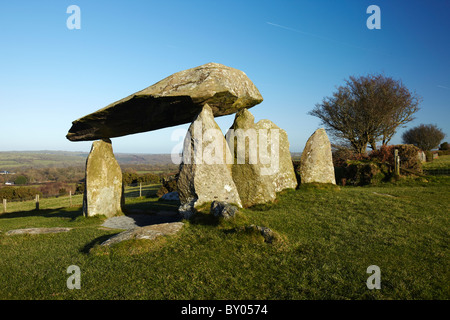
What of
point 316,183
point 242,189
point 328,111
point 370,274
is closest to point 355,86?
point 328,111

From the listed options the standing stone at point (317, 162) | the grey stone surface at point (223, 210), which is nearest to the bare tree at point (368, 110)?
the standing stone at point (317, 162)

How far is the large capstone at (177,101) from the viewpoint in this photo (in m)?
11.0

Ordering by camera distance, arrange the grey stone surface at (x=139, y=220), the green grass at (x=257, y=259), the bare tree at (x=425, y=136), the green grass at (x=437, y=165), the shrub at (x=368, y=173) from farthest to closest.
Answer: the bare tree at (x=425, y=136)
the green grass at (x=437, y=165)
the shrub at (x=368, y=173)
the grey stone surface at (x=139, y=220)
the green grass at (x=257, y=259)

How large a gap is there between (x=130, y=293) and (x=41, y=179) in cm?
7165

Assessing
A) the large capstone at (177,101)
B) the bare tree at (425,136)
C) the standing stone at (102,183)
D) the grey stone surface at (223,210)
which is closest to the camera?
the grey stone surface at (223,210)

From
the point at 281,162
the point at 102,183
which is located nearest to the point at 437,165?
the point at 281,162

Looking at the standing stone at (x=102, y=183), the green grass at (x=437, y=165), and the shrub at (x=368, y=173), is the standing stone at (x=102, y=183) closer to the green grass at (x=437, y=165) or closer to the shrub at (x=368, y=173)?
the shrub at (x=368, y=173)

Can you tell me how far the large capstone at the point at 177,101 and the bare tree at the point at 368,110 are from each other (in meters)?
23.0

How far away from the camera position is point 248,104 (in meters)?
13.5

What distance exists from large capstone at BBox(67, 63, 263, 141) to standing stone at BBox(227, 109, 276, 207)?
4.00 ft

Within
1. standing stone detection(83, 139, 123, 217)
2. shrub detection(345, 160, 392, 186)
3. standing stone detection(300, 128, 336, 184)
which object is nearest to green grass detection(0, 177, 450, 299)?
standing stone detection(83, 139, 123, 217)

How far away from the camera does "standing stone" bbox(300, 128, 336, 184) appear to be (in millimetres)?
15346

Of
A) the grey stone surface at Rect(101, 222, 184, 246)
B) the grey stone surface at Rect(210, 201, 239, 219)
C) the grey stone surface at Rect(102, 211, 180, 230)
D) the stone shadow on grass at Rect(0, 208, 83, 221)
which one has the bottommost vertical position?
the stone shadow on grass at Rect(0, 208, 83, 221)

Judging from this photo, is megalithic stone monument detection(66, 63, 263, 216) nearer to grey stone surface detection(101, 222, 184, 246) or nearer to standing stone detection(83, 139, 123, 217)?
standing stone detection(83, 139, 123, 217)
